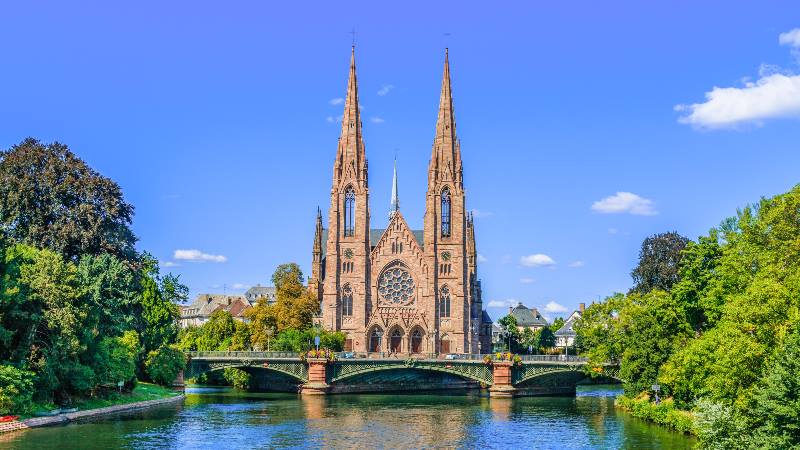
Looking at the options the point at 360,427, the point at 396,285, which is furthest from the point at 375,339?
the point at 360,427

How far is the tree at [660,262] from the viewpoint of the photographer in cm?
8581

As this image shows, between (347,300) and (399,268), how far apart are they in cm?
788

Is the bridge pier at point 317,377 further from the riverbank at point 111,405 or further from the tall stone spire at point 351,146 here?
the tall stone spire at point 351,146

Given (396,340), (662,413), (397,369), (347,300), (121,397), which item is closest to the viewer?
(662,413)

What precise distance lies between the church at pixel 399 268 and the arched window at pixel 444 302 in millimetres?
128

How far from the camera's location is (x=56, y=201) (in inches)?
2717

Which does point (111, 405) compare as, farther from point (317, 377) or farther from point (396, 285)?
point (396, 285)

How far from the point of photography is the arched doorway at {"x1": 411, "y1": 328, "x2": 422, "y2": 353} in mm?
115500

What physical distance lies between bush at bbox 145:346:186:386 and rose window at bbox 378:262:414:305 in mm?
37247

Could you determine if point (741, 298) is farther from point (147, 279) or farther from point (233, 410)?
point (147, 279)

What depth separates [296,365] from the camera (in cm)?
9244

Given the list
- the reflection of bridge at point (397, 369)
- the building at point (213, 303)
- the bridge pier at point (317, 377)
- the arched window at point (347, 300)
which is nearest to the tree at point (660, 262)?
the reflection of bridge at point (397, 369)

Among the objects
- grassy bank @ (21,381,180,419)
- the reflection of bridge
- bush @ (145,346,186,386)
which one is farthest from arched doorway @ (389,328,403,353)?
grassy bank @ (21,381,180,419)

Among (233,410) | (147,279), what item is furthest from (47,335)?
(147,279)
